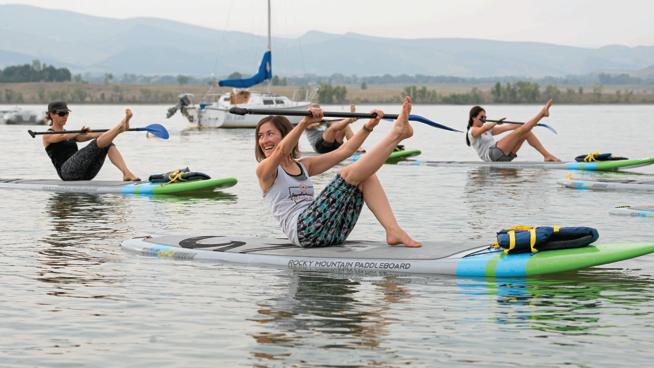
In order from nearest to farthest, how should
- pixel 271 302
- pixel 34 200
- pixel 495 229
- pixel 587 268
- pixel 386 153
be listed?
pixel 271 302, pixel 386 153, pixel 587 268, pixel 495 229, pixel 34 200

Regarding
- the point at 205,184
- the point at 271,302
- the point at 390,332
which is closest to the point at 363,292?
the point at 271,302

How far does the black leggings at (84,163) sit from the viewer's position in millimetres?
18672

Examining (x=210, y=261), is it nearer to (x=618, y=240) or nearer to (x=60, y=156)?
(x=618, y=240)

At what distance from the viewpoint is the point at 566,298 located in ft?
32.1

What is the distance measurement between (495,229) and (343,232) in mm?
4349

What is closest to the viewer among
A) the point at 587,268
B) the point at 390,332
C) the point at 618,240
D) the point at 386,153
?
the point at 390,332

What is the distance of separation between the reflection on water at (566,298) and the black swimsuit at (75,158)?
9716mm

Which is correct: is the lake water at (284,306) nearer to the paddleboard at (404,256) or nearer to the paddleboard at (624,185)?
the paddleboard at (404,256)

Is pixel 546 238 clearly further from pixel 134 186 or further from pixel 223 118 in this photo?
pixel 223 118

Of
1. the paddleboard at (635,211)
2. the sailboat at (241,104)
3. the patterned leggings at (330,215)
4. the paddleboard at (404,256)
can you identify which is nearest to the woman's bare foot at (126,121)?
the paddleboard at (404,256)

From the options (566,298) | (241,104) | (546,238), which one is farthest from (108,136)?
(241,104)

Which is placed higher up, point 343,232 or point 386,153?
point 386,153

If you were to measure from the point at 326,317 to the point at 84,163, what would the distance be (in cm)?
1088

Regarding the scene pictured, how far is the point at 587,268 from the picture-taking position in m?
11.3
